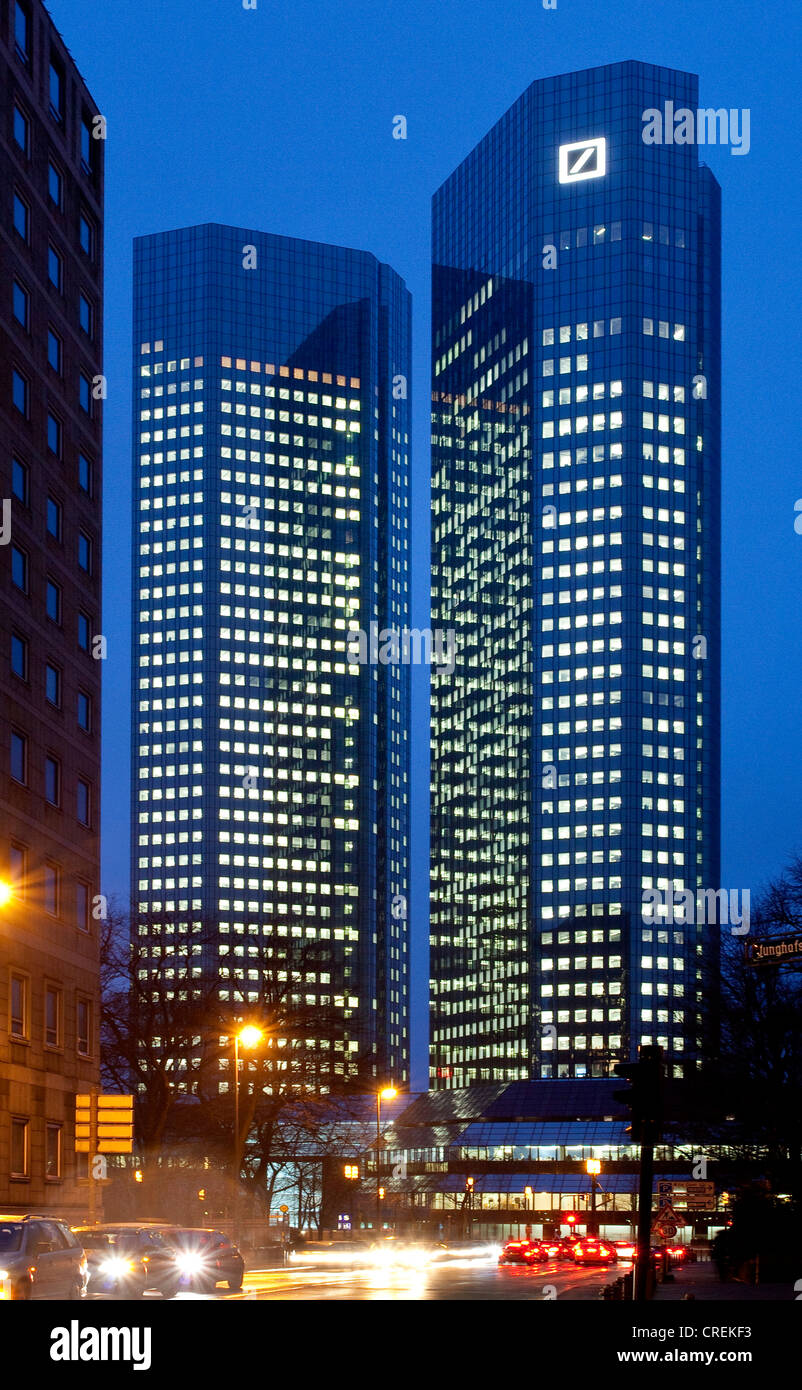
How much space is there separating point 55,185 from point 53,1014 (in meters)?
31.9

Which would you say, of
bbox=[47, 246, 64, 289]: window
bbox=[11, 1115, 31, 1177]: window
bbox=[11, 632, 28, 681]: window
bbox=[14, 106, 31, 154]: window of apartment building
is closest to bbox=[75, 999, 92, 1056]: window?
bbox=[11, 1115, 31, 1177]: window

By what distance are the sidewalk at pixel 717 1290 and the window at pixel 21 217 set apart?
138 ft

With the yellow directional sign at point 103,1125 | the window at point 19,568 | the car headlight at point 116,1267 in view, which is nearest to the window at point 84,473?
the window at point 19,568

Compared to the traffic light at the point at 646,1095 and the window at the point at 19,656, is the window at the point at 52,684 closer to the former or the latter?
the window at the point at 19,656

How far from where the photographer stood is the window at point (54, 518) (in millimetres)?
69081

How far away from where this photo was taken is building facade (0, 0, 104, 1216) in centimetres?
6188

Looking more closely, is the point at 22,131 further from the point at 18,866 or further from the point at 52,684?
the point at 18,866

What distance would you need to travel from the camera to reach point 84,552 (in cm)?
7475

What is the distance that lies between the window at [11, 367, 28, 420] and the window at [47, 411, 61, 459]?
3.16 metres

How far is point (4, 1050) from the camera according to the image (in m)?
58.7

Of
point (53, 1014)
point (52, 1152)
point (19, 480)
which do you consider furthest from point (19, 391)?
point (52, 1152)
